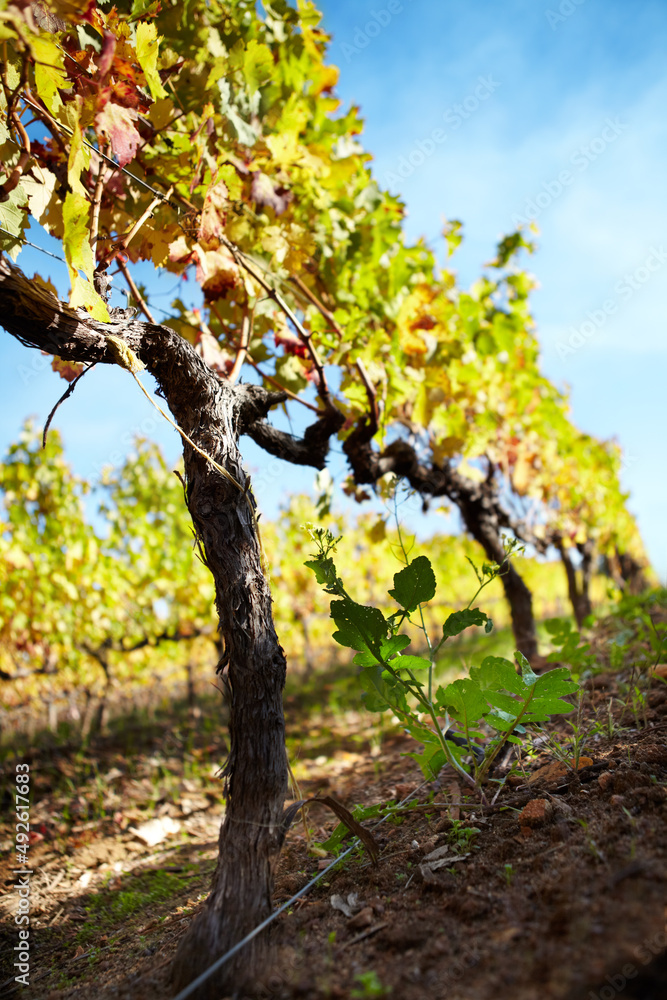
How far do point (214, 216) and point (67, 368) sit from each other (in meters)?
0.68

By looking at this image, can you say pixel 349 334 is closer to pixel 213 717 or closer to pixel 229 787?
pixel 229 787

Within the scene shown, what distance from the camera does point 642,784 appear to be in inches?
Result: 51.1

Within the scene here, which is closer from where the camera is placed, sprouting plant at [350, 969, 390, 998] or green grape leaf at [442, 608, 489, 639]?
sprouting plant at [350, 969, 390, 998]

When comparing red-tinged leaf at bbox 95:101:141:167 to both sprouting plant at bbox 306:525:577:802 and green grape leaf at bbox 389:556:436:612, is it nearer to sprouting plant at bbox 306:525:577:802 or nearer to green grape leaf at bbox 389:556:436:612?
sprouting plant at bbox 306:525:577:802

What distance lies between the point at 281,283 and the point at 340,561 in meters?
7.07

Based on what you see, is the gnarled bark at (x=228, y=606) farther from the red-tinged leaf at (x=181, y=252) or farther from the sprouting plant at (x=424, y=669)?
the red-tinged leaf at (x=181, y=252)

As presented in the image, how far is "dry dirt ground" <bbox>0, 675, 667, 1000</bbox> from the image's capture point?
2.79ft

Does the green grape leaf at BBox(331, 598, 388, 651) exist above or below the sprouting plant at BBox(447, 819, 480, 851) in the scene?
above

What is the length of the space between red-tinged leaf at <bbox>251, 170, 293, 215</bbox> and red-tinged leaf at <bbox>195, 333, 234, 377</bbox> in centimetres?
53

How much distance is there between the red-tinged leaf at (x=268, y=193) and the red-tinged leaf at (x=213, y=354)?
53cm

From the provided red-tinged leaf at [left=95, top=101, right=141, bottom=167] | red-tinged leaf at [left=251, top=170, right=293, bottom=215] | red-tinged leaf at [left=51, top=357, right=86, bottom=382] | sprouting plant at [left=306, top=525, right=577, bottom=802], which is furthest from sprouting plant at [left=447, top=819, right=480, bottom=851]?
red-tinged leaf at [left=251, top=170, right=293, bottom=215]

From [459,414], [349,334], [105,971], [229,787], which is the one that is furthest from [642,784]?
[459,414]

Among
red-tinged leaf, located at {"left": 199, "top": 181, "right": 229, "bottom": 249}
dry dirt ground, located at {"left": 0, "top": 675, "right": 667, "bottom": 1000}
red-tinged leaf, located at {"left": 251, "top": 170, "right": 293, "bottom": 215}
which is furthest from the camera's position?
red-tinged leaf, located at {"left": 251, "top": 170, "right": 293, "bottom": 215}

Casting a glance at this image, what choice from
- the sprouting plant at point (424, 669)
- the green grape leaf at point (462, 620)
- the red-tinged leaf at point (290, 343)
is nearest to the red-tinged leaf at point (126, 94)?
the red-tinged leaf at point (290, 343)
